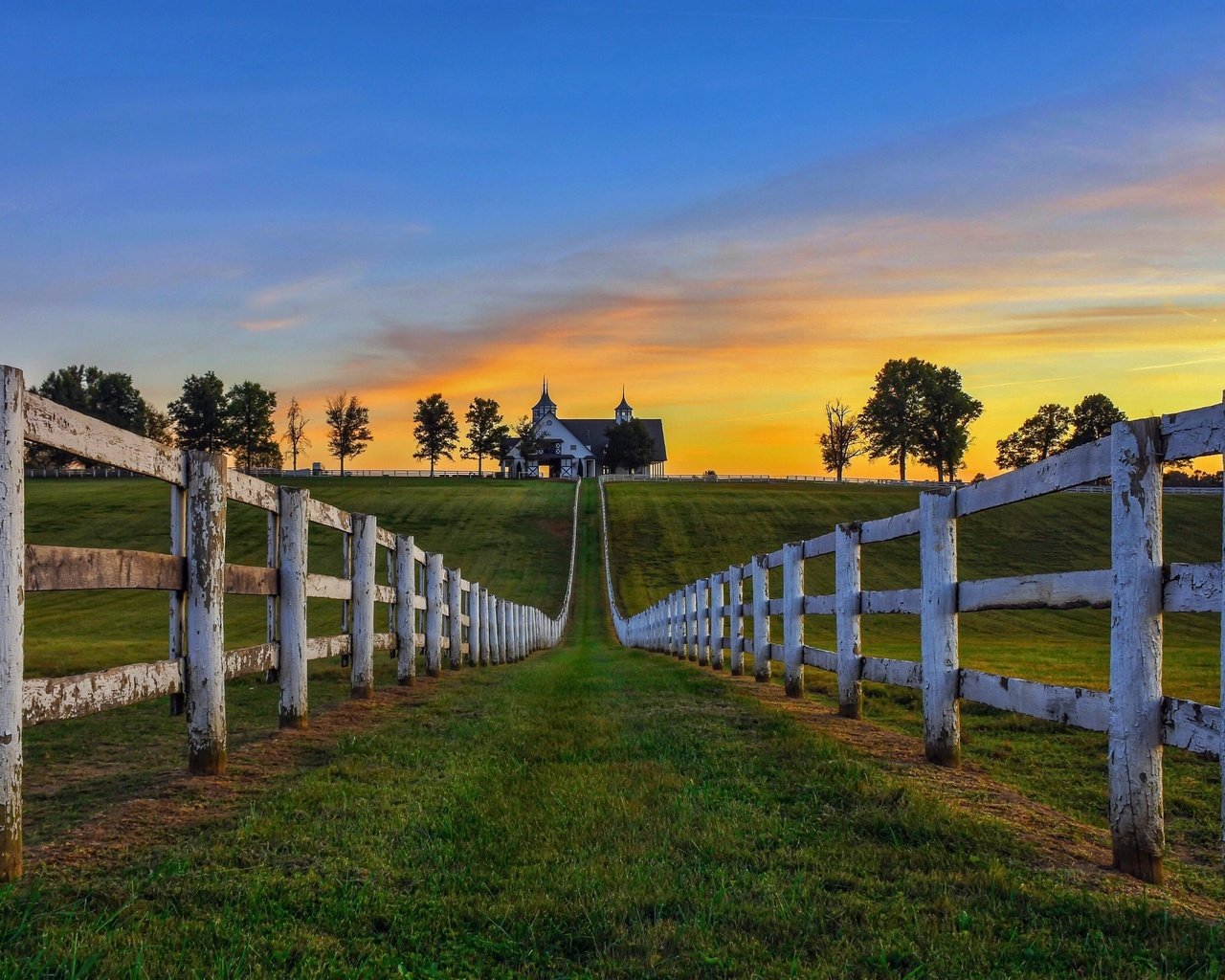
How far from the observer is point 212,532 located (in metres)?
5.64

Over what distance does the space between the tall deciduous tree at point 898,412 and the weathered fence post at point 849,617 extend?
372ft

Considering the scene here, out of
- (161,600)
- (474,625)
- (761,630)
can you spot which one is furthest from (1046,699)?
(161,600)

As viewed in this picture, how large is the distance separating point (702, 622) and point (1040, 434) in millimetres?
109840

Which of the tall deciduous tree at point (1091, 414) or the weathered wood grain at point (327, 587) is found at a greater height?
the tall deciduous tree at point (1091, 414)

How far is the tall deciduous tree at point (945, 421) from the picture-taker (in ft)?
377

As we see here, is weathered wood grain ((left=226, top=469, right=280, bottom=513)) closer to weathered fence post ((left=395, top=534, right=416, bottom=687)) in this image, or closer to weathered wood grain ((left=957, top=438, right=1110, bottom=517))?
weathered fence post ((left=395, top=534, right=416, bottom=687))

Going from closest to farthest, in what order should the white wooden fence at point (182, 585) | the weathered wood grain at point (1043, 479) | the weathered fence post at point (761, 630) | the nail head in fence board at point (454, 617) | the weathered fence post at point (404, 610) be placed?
the white wooden fence at point (182, 585) < the weathered wood grain at point (1043, 479) < the weathered fence post at point (404, 610) < the weathered fence post at point (761, 630) < the nail head in fence board at point (454, 617)

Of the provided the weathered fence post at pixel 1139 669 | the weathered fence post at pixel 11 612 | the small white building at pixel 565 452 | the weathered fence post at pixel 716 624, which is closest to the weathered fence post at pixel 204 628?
the weathered fence post at pixel 11 612

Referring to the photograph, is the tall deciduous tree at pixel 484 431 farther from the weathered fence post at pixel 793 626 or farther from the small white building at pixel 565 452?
the weathered fence post at pixel 793 626

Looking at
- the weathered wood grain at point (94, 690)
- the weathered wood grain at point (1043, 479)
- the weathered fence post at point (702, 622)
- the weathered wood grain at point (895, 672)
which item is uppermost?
the weathered wood grain at point (1043, 479)

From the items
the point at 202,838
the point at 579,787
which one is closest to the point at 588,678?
the point at 579,787

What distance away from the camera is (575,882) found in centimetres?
369

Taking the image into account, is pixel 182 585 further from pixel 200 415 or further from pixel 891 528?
pixel 200 415

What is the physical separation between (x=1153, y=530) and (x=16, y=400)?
4.59 m
